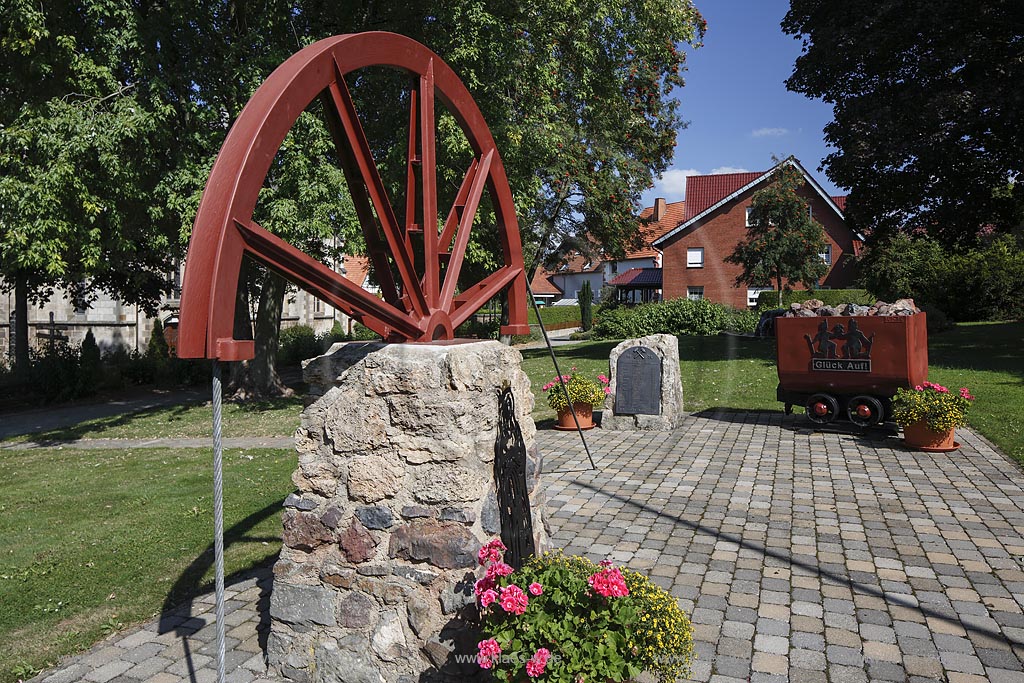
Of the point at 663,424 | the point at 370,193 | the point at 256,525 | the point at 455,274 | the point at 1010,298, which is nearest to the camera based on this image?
the point at 370,193

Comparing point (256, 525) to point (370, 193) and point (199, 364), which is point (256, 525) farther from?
point (199, 364)

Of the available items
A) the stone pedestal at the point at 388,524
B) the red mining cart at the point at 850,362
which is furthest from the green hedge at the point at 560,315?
the stone pedestal at the point at 388,524

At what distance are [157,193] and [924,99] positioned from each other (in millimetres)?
17227

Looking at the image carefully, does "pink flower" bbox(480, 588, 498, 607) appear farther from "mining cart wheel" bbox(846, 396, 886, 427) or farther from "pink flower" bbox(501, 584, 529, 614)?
"mining cart wheel" bbox(846, 396, 886, 427)

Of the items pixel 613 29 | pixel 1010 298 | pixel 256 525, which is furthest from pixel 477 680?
pixel 1010 298

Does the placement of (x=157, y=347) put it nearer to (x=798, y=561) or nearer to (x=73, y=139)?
(x=73, y=139)

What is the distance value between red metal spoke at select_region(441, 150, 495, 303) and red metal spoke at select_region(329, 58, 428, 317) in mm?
377

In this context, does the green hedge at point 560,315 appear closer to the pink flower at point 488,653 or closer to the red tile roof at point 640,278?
the red tile roof at point 640,278

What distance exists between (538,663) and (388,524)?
4.10ft

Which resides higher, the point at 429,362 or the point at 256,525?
the point at 429,362

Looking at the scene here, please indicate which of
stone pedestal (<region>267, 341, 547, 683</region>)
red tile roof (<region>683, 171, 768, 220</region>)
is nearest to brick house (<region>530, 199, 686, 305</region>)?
red tile roof (<region>683, 171, 768, 220</region>)

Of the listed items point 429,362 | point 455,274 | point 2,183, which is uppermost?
point 2,183

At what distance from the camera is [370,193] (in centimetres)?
414

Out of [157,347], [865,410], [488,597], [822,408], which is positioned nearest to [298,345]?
[157,347]
